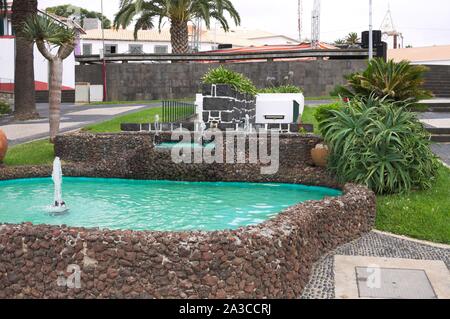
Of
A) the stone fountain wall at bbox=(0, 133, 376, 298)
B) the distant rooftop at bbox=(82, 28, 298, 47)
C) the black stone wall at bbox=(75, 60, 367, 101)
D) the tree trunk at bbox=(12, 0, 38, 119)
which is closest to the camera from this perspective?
the stone fountain wall at bbox=(0, 133, 376, 298)

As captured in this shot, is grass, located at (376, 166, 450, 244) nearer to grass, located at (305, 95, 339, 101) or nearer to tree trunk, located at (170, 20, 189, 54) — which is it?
grass, located at (305, 95, 339, 101)

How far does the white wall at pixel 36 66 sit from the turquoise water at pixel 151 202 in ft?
67.4

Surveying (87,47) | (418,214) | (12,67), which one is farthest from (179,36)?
(418,214)

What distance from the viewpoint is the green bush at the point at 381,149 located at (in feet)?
30.4

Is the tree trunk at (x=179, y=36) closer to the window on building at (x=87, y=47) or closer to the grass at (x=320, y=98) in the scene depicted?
the grass at (x=320, y=98)

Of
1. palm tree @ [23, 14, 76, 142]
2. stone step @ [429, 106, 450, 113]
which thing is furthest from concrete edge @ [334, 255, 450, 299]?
stone step @ [429, 106, 450, 113]

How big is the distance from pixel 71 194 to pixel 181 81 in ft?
60.8

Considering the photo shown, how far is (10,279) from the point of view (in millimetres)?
5406

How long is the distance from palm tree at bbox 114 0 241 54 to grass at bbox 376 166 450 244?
2150 centimetres

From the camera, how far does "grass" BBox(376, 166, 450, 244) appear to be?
25.4 ft

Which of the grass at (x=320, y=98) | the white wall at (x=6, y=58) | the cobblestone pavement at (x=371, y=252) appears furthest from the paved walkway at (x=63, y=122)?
the cobblestone pavement at (x=371, y=252)

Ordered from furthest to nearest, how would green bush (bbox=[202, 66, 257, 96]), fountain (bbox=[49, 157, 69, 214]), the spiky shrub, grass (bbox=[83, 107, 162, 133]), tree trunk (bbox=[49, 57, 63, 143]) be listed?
grass (bbox=[83, 107, 162, 133]) → green bush (bbox=[202, 66, 257, 96]) → tree trunk (bbox=[49, 57, 63, 143]) → the spiky shrub → fountain (bbox=[49, 157, 69, 214])

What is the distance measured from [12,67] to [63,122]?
1304cm
